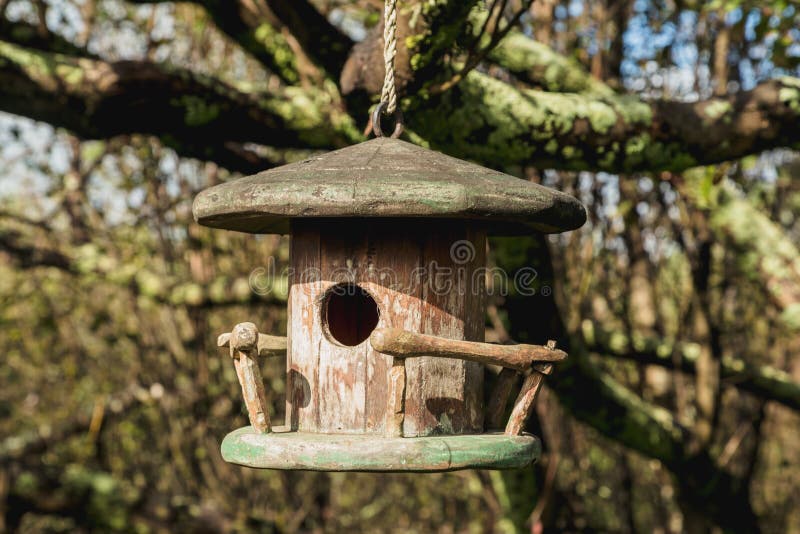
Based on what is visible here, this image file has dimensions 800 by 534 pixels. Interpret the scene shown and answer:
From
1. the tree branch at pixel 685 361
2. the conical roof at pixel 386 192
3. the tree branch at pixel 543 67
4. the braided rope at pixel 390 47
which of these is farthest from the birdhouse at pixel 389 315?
the tree branch at pixel 685 361

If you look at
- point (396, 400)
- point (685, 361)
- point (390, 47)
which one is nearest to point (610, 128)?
point (390, 47)

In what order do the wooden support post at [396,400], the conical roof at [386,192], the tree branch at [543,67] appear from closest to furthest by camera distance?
the conical roof at [386,192]
the wooden support post at [396,400]
the tree branch at [543,67]

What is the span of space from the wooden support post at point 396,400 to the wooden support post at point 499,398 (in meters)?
0.55

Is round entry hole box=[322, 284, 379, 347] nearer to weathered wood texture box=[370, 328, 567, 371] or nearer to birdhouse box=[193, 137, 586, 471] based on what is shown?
birdhouse box=[193, 137, 586, 471]

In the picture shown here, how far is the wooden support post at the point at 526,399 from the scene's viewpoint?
2.74 meters

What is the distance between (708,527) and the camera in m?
6.14

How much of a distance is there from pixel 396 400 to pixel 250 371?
0.44 metres

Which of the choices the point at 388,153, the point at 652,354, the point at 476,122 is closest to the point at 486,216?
the point at 388,153

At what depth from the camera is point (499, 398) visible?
9.85 ft

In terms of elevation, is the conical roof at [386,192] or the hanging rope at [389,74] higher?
the hanging rope at [389,74]

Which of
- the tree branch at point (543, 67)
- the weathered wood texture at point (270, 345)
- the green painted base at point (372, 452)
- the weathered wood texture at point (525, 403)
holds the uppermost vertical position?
the tree branch at point (543, 67)

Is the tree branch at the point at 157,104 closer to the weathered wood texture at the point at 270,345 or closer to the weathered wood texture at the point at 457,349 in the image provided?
the weathered wood texture at the point at 270,345

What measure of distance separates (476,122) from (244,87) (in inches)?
43.4

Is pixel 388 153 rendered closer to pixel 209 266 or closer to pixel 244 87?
pixel 244 87
